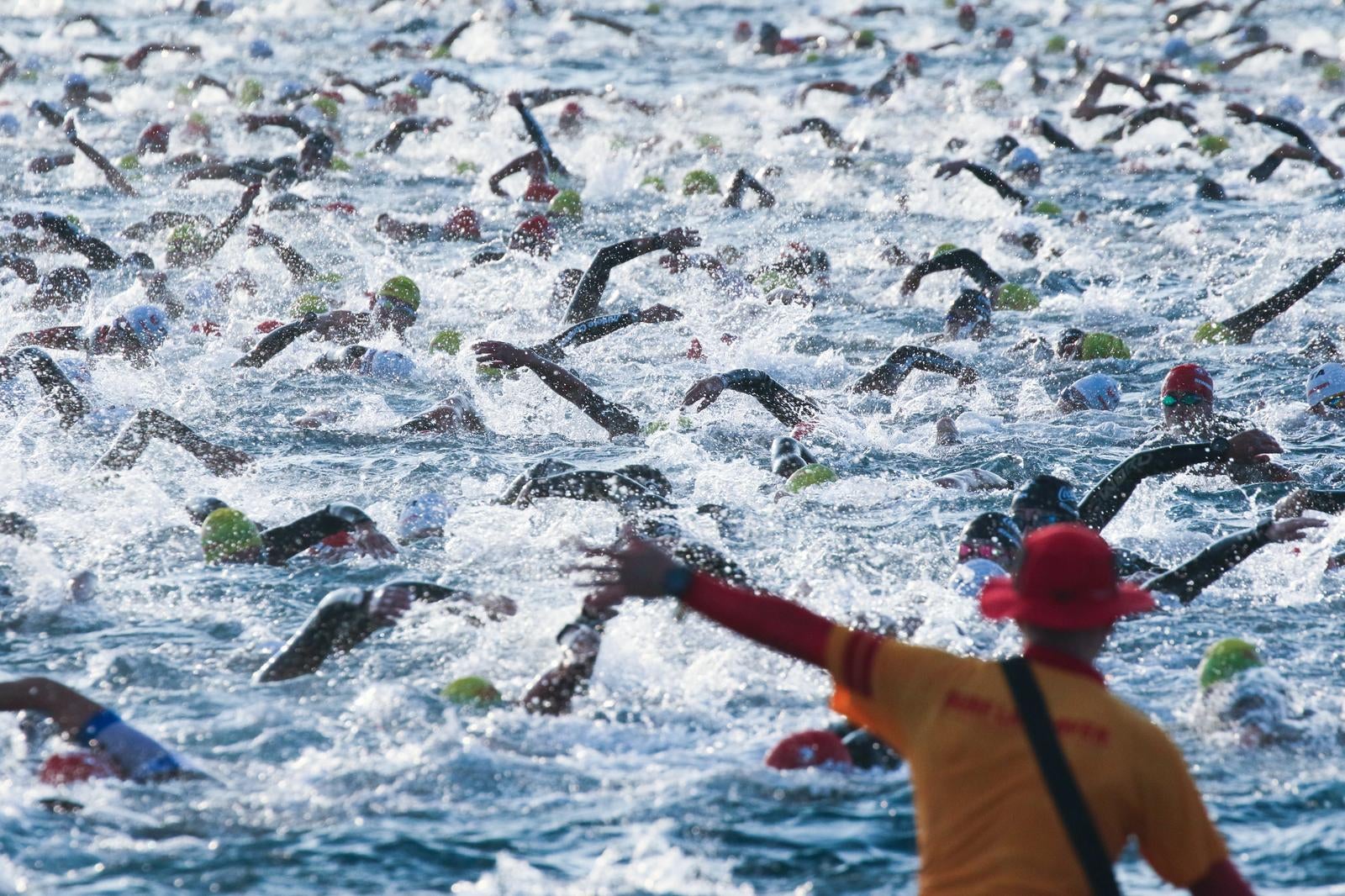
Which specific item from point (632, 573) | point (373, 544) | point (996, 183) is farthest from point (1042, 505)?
point (996, 183)

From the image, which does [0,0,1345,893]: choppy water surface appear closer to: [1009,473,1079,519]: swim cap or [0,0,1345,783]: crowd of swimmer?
[0,0,1345,783]: crowd of swimmer

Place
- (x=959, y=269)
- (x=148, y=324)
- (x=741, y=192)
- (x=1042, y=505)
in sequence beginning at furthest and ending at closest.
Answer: (x=741, y=192) → (x=959, y=269) → (x=148, y=324) → (x=1042, y=505)

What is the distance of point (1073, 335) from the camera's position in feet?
43.9

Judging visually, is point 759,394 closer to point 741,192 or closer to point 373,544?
point 373,544

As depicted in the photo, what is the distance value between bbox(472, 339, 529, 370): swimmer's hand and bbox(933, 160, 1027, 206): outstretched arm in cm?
885

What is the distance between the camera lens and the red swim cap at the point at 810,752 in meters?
6.12

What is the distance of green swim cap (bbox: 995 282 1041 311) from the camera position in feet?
49.3

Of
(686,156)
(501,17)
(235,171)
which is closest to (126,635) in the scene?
(235,171)

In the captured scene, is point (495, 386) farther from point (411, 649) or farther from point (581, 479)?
point (411, 649)

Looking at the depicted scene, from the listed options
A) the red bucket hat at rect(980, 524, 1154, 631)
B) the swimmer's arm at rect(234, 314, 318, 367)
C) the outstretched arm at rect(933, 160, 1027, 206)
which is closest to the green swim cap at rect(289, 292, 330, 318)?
the swimmer's arm at rect(234, 314, 318, 367)

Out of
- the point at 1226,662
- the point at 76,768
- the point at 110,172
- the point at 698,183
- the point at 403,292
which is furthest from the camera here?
the point at 110,172

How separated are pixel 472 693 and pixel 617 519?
2.42 metres

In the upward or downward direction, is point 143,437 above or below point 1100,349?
below

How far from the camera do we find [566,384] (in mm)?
10922
